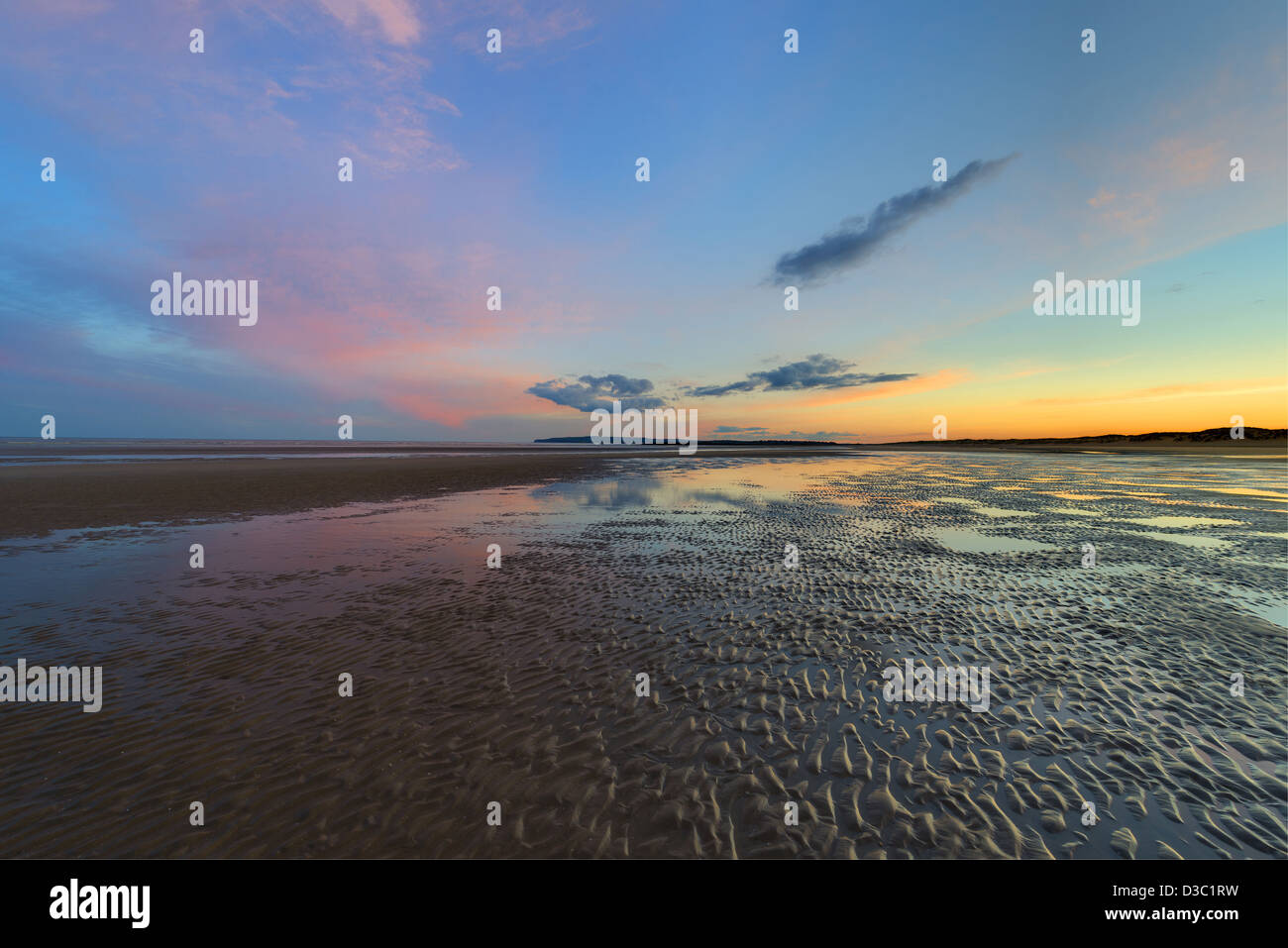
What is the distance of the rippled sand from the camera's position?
5.08 m

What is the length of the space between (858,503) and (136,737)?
105 ft

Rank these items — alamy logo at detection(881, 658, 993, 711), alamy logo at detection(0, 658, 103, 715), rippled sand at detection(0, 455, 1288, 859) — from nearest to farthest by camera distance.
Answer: rippled sand at detection(0, 455, 1288, 859)
alamy logo at detection(0, 658, 103, 715)
alamy logo at detection(881, 658, 993, 711)

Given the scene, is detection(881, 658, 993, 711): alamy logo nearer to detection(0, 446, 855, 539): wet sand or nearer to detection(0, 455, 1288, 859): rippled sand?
detection(0, 455, 1288, 859): rippled sand

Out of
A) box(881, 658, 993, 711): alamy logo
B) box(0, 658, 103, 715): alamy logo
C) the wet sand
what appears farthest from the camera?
the wet sand

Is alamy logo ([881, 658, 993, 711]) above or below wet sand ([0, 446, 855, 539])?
below

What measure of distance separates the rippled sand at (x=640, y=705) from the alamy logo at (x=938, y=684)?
258mm

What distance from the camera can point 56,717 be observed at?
6.96 m

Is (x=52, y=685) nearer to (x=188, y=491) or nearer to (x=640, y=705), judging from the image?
(x=640, y=705)
